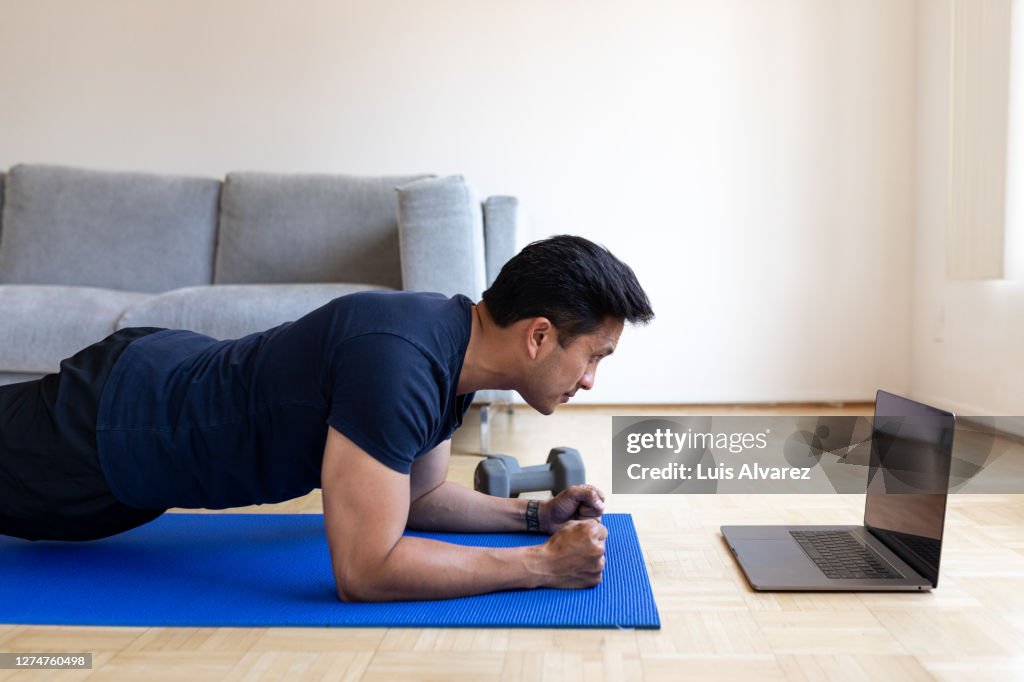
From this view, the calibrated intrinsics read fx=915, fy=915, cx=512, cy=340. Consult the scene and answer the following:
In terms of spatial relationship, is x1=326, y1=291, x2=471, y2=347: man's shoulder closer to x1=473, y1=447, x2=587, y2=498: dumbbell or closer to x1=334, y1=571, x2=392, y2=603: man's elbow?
x1=334, y1=571, x2=392, y2=603: man's elbow

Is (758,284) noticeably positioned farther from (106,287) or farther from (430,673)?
(430,673)

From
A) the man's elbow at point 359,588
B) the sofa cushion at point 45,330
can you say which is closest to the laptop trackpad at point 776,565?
the man's elbow at point 359,588

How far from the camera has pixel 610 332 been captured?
152 cm

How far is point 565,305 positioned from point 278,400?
485 millimetres

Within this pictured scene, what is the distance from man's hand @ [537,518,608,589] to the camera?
150 centimetres

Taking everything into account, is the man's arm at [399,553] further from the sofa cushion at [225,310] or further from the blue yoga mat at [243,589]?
the sofa cushion at [225,310]

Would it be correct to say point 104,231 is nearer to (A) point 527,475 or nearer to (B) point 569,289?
(A) point 527,475

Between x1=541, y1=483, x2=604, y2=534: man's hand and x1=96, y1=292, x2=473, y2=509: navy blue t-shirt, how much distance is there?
331 millimetres

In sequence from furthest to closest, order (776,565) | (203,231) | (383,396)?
(203,231) < (776,565) < (383,396)

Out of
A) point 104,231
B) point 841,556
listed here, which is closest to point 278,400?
point 841,556

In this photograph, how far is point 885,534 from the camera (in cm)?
176

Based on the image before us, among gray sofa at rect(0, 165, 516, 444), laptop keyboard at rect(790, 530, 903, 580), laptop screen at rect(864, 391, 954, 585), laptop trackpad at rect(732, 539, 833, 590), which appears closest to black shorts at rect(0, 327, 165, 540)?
laptop trackpad at rect(732, 539, 833, 590)

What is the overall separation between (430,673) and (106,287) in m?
2.83

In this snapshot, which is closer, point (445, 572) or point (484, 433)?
point (445, 572)
